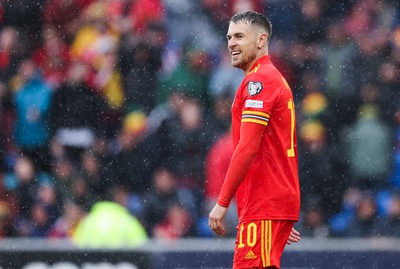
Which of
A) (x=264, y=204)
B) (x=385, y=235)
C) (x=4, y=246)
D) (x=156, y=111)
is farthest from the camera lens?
(x=156, y=111)

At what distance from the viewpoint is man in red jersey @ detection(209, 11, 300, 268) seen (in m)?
4.33

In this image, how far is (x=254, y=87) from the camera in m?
4.38

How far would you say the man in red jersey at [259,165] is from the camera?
433 centimetres

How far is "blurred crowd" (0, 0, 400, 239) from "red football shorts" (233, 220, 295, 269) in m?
3.78

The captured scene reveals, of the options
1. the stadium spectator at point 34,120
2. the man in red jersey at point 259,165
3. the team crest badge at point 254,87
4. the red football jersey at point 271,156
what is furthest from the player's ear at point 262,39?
the stadium spectator at point 34,120

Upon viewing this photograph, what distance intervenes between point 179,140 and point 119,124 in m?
0.63

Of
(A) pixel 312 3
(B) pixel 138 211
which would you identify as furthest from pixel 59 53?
(A) pixel 312 3

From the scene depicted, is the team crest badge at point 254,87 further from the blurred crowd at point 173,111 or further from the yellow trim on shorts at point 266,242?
the blurred crowd at point 173,111

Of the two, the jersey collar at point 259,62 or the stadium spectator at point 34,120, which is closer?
the jersey collar at point 259,62

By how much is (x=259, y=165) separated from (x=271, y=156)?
0.24ft

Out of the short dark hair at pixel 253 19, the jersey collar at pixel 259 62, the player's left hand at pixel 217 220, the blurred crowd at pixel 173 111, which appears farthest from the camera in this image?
the blurred crowd at pixel 173 111

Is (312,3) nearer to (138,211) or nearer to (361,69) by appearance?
(361,69)

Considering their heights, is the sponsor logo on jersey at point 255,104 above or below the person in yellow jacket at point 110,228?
above

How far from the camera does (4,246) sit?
7480 millimetres
